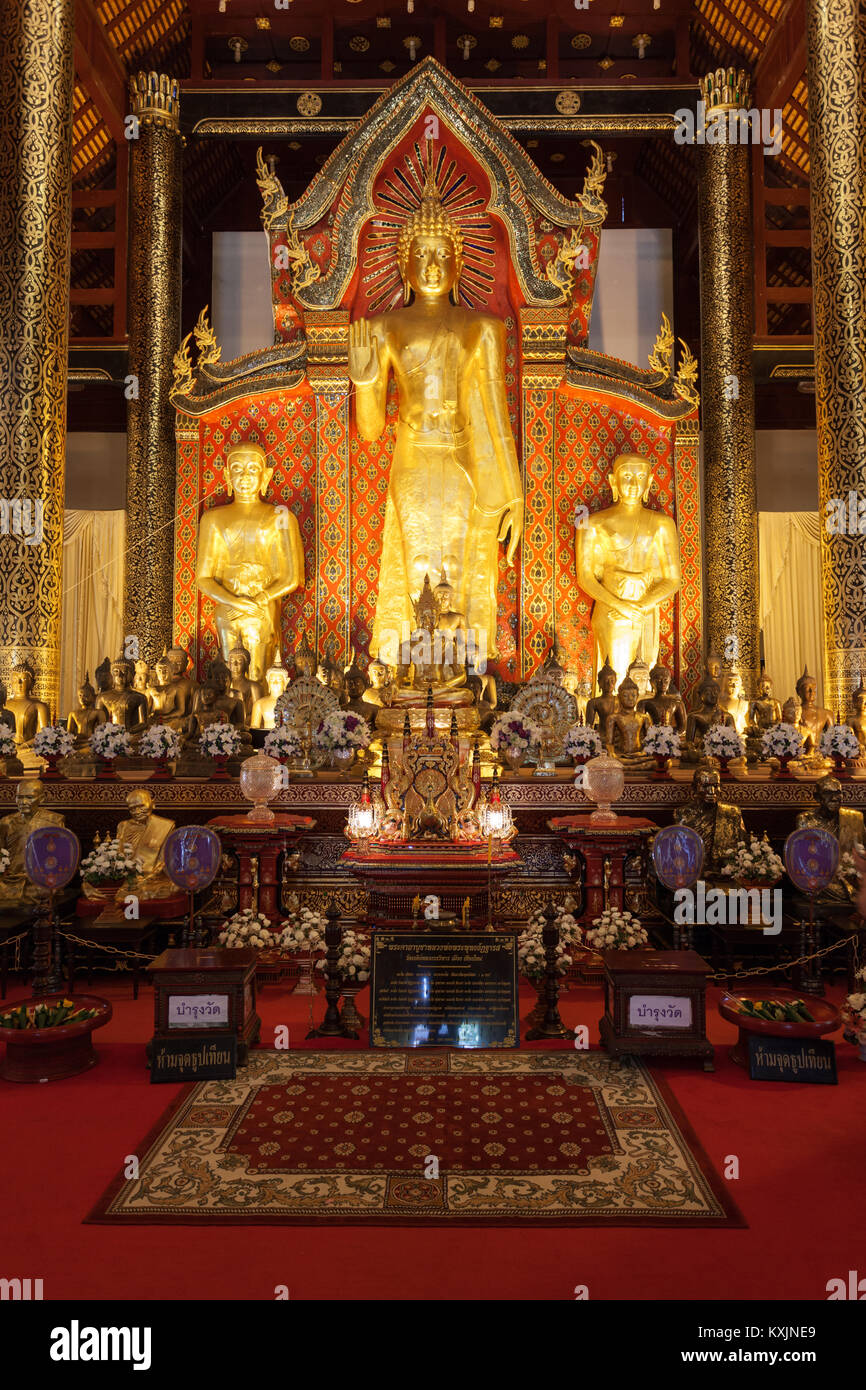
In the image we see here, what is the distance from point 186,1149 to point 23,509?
237 inches

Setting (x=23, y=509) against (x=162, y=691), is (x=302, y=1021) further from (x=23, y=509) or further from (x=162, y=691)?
(x=23, y=509)

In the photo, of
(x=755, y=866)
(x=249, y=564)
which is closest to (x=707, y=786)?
(x=755, y=866)

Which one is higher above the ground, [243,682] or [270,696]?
[243,682]

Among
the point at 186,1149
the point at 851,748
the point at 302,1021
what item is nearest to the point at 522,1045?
the point at 302,1021

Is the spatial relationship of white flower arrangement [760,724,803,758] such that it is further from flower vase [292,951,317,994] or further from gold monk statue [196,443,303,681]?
gold monk statue [196,443,303,681]

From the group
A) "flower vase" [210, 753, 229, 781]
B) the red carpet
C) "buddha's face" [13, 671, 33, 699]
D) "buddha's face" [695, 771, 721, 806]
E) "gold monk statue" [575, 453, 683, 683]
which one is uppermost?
"gold monk statue" [575, 453, 683, 683]

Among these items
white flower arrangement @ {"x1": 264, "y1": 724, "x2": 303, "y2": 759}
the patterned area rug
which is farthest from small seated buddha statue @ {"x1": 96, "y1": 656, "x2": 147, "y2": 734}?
the patterned area rug

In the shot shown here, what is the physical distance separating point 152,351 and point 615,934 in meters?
8.13

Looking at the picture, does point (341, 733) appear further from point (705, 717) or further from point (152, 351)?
point (152, 351)

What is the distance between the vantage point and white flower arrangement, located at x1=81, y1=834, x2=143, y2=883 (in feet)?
18.9

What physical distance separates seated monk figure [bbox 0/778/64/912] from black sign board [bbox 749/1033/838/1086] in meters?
3.80

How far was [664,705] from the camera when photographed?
27.0ft

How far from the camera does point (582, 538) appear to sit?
10.0m

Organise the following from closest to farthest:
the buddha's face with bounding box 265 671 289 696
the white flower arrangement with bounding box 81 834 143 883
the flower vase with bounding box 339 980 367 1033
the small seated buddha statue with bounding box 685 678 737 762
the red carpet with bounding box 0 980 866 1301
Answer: the red carpet with bounding box 0 980 866 1301, the flower vase with bounding box 339 980 367 1033, the white flower arrangement with bounding box 81 834 143 883, the small seated buddha statue with bounding box 685 678 737 762, the buddha's face with bounding box 265 671 289 696
